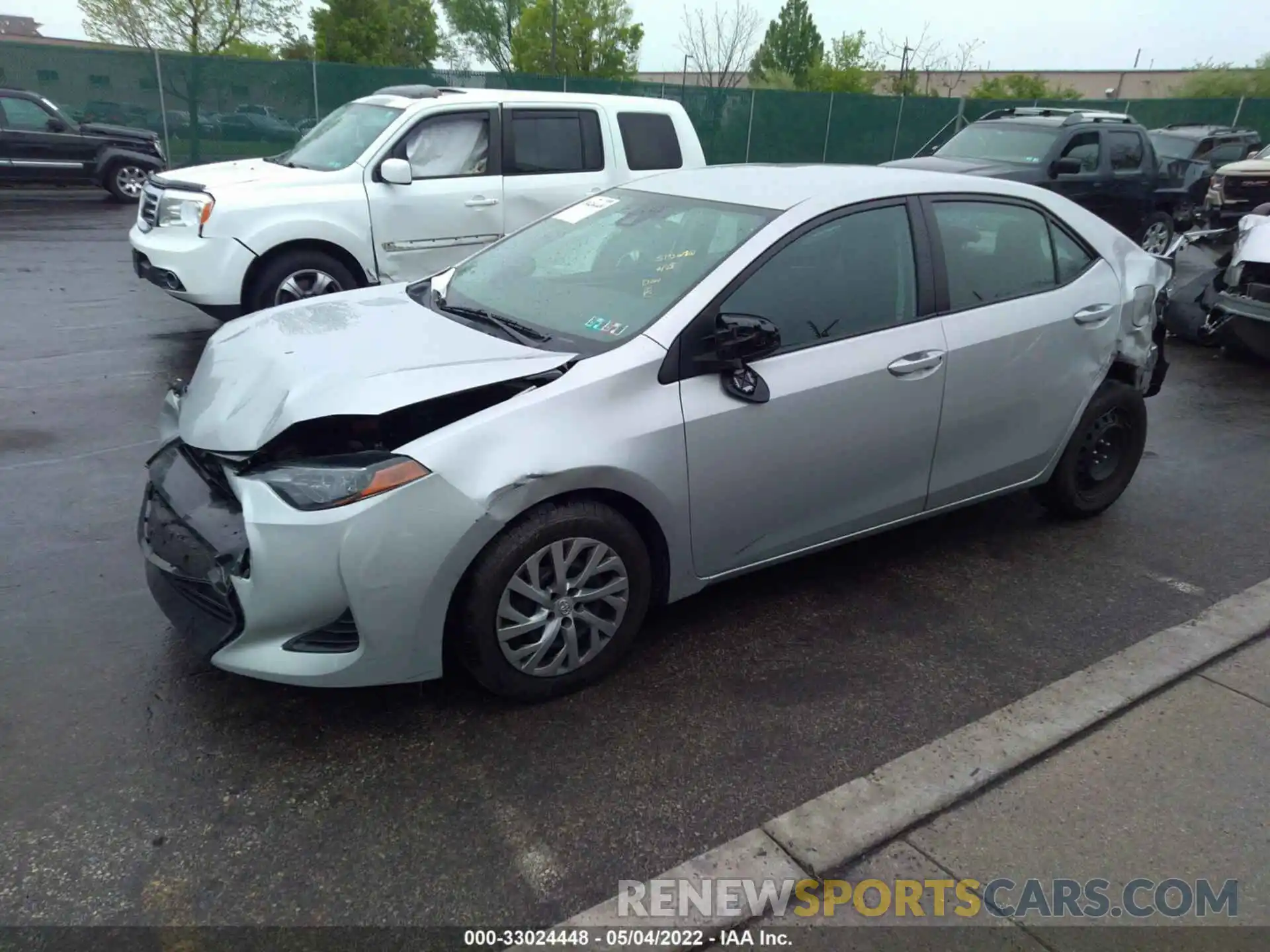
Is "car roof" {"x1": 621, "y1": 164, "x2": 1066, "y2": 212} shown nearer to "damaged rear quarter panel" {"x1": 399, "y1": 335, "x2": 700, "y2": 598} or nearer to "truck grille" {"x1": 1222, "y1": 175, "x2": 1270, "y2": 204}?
"damaged rear quarter panel" {"x1": 399, "y1": 335, "x2": 700, "y2": 598}

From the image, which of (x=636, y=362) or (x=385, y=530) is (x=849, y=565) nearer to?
(x=636, y=362)

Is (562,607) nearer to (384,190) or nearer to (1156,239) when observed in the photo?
(384,190)

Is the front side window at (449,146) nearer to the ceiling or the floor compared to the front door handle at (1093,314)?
nearer to the ceiling

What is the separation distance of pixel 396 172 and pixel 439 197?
443 mm

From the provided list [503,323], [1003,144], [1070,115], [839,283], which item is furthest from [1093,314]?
[1070,115]

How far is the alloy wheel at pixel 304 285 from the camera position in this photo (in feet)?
23.0

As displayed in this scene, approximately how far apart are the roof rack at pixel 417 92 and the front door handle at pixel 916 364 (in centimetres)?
546

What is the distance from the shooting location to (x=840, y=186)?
12.5 feet

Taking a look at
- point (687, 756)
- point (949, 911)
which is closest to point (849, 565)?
point (687, 756)

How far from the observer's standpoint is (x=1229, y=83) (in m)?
40.0

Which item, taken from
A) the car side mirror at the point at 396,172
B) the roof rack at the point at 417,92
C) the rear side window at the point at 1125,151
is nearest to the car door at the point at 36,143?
the roof rack at the point at 417,92

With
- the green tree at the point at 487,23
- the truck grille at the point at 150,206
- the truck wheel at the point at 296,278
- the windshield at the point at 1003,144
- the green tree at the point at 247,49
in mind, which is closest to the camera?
the truck wheel at the point at 296,278

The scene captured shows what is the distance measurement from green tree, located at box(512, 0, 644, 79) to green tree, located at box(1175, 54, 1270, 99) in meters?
25.6

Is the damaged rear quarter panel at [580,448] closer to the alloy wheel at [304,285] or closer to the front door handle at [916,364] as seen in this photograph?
the front door handle at [916,364]
